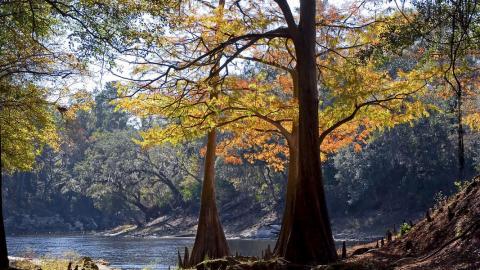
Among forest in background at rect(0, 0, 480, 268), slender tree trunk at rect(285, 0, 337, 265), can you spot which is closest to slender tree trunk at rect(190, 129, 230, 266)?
forest in background at rect(0, 0, 480, 268)

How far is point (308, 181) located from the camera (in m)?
12.5

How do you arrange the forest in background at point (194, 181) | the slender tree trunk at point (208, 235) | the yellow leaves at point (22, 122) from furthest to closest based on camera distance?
the forest in background at point (194, 181) → the slender tree trunk at point (208, 235) → the yellow leaves at point (22, 122)

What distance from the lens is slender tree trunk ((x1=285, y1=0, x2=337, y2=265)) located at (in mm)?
11945

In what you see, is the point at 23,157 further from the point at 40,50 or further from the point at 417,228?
the point at 417,228

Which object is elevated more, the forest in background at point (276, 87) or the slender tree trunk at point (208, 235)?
the forest in background at point (276, 87)

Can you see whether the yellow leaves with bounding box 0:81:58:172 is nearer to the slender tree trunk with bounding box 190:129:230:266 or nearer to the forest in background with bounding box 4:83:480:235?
the forest in background with bounding box 4:83:480:235

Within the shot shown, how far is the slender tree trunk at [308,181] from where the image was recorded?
39.2 feet

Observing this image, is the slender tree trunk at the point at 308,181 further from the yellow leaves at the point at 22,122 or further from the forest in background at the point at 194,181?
the forest in background at the point at 194,181

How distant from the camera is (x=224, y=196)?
2537 inches

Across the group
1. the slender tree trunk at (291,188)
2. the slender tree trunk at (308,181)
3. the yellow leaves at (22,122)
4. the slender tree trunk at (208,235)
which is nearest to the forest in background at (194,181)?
the yellow leaves at (22,122)

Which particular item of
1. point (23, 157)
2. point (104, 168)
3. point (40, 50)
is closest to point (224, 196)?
point (104, 168)

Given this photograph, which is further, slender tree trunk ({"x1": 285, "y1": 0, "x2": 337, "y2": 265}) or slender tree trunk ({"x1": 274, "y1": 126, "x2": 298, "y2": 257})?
slender tree trunk ({"x1": 274, "y1": 126, "x2": 298, "y2": 257})

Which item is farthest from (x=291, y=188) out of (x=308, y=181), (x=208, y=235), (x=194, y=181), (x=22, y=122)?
(x=194, y=181)

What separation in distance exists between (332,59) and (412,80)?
9.56 feet
